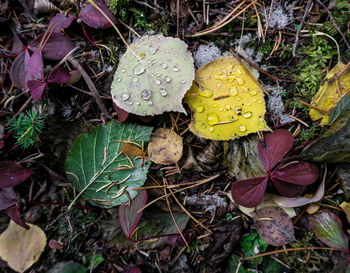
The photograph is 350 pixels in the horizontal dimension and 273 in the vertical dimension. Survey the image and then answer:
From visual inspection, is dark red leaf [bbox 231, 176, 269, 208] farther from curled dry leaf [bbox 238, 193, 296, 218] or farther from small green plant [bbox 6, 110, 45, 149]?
small green plant [bbox 6, 110, 45, 149]

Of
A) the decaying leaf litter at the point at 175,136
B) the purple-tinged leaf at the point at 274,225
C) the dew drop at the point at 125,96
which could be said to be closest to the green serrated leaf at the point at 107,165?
the decaying leaf litter at the point at 175,136

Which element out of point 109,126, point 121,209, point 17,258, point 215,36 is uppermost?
point 215,36

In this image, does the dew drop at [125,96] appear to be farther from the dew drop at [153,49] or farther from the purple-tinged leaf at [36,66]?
the purple-tinged leaf at [36,66]

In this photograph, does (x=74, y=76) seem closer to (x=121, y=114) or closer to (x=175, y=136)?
(x=121, y=114)

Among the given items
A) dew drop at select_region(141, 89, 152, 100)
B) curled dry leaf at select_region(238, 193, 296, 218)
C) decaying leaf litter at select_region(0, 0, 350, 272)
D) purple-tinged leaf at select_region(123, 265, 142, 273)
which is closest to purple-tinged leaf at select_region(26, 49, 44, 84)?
decaying leaf litter at select_region(0, 0, 350, 272)

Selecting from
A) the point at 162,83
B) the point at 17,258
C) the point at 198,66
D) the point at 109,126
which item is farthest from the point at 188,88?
the point at 17,258

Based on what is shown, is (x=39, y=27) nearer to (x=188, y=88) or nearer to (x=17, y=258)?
(x=188, y=88)

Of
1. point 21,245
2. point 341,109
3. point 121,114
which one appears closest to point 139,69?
point 121,114
